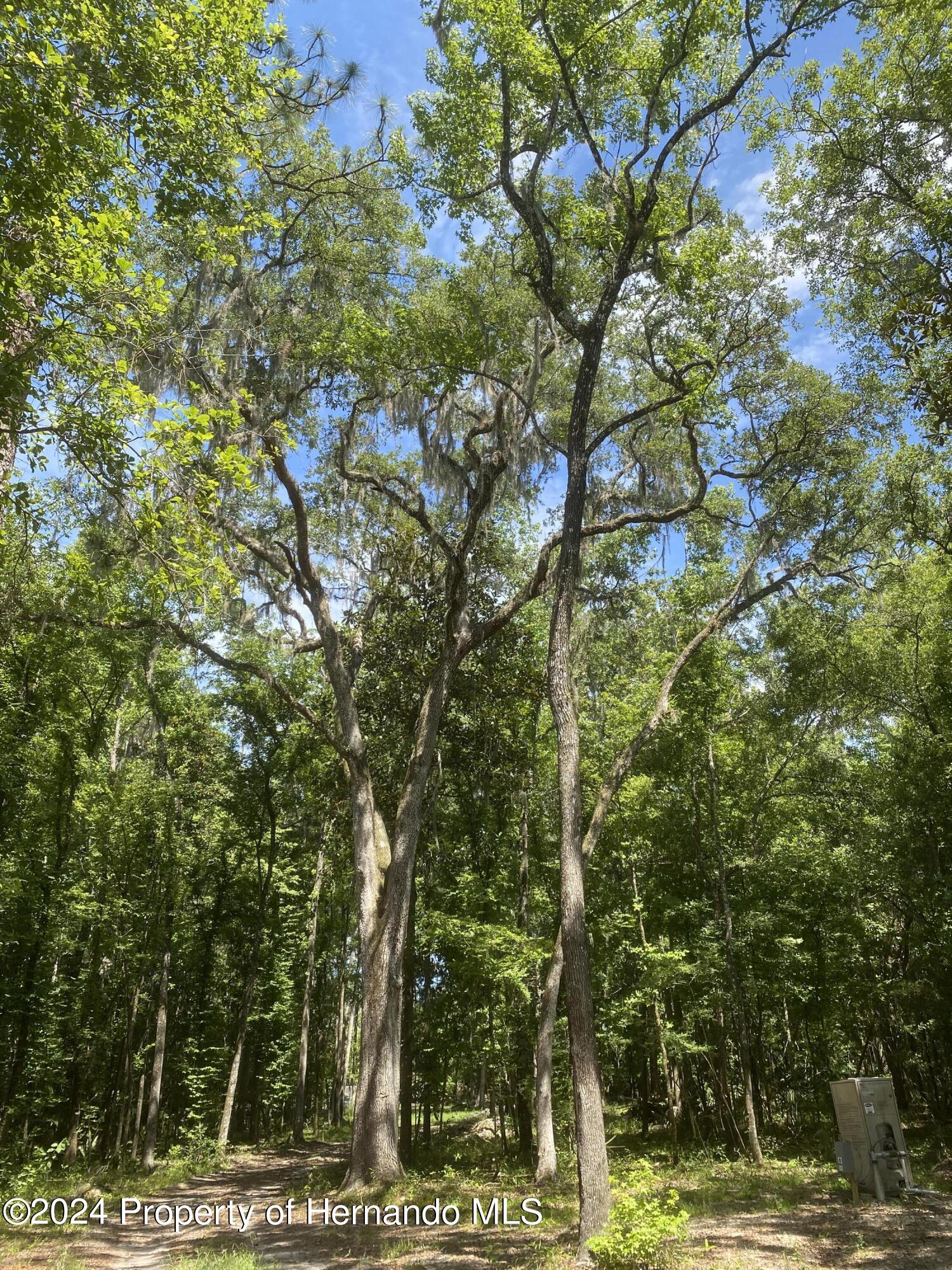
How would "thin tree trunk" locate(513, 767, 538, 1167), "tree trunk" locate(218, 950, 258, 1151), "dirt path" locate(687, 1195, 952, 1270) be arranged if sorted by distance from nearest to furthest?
"dirt path" locate(687, 1195, 952, 1270)
"thin tree trunk" locate(513, 767, 538, 1167)
"tree trunk" locate(218, 950, 258, 1151)

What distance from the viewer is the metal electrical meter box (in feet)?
29.6

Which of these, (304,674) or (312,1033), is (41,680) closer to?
(304,674)

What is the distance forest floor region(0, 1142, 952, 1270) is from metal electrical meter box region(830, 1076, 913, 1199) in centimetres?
23

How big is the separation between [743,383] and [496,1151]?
15624 mm

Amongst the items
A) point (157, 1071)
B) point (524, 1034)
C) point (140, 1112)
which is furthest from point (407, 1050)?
point (140, 1112)

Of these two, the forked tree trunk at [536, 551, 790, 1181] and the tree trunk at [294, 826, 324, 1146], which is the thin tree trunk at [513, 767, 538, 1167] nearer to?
the forked tree trunk at [536, 551, 790, 1181]

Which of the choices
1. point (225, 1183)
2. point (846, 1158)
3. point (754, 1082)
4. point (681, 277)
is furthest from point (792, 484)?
point (225, 1183)

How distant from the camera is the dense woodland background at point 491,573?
272 inches

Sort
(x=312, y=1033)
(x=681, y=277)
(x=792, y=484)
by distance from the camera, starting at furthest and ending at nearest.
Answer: (x=312, y=1033) < (x=792, y=484) < (x=681, y=277)

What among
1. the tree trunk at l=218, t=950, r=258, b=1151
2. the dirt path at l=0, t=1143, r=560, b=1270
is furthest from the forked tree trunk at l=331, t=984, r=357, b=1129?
the dirt path at l=0, t=1143, r=560, b=1270

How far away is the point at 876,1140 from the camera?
9.05 meters

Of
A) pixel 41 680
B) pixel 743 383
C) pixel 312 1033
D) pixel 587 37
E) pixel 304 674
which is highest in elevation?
pixel 587 37

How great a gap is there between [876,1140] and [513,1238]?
4509 millimetres

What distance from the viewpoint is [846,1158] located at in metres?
9.20
